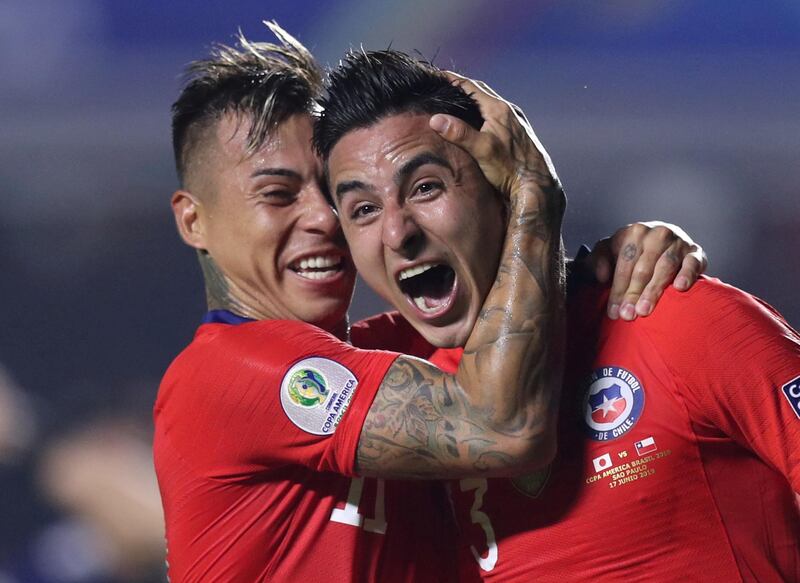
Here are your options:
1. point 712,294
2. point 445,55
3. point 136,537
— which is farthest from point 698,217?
point 712,294

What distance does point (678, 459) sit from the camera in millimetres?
2162

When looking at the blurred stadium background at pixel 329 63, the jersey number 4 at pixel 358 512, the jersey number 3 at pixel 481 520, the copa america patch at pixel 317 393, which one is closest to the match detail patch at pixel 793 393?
the jersey number 3 at pixel 481 520

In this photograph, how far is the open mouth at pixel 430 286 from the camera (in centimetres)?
248

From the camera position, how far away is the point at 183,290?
214 inches

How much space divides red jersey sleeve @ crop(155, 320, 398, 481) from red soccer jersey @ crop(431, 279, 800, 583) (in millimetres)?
445

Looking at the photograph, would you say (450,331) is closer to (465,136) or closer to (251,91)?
(465,136)

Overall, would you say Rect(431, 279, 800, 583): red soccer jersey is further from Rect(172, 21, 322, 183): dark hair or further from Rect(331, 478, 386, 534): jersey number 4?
Rect(172, 21, 322, 183): dark hair

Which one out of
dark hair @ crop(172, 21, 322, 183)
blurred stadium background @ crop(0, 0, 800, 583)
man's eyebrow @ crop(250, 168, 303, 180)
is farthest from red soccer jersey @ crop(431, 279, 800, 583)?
blurred stadium background @ crop(0, 0, 800, 583)

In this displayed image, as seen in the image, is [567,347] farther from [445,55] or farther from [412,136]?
[445,55]

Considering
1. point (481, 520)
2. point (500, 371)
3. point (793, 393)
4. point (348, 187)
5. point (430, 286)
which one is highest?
point (348, 187)

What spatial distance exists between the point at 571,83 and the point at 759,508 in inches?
149

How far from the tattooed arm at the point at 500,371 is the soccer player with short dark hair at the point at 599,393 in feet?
0.06

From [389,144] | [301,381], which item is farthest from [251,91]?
[301,381]

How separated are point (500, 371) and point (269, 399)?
1.83 feet
